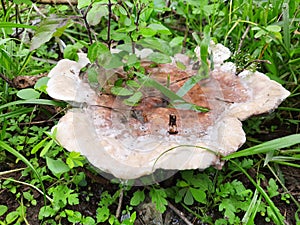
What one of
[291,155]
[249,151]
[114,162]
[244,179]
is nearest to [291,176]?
[291,155]

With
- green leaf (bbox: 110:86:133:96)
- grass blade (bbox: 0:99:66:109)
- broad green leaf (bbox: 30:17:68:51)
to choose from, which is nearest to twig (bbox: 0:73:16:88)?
→ grass blade (bbox: 0:99:66:109)

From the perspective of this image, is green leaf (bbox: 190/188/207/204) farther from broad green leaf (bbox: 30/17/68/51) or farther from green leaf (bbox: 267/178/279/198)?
broad green leaf (bbox: 30/17/68/51)

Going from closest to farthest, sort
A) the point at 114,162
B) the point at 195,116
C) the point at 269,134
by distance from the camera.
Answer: the point at 114,162 → the point at 195,116 → the point at 269,134

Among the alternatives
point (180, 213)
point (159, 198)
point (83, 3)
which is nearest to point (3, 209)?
point (159, 198)

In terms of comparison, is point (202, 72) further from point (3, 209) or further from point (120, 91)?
point (3, 209)

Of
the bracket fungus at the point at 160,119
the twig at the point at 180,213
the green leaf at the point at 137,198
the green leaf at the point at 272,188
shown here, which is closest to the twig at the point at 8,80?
the bracket fungus at the point at 160,119

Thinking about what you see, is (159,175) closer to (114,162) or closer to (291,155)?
(114,162)
